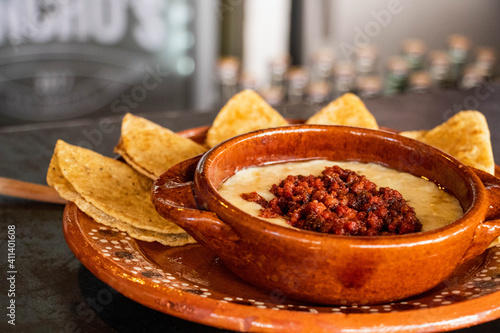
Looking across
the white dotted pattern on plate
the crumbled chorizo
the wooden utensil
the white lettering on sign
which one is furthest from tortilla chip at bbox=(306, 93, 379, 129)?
the white lettering on sign

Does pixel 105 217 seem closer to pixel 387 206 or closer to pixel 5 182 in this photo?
pixel 5 182

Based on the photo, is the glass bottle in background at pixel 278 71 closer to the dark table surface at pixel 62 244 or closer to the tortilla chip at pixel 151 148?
the dark table surface at pixel 62 244

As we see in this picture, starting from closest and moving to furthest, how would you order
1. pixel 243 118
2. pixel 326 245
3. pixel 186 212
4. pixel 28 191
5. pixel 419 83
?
pixel 326 245, pixel 186 212, pixel 28 191, pixel 243 118, pixel 419 83

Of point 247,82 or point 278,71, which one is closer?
point 247,82

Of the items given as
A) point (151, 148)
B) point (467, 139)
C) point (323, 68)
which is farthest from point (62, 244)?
point (323, 68)

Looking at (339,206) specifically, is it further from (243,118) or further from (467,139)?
(243,118)

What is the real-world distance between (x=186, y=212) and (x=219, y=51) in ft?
14.9

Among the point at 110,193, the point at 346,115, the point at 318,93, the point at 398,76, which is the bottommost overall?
the point at 318,93

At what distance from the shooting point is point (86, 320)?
1341mm

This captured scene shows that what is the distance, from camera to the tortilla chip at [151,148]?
1820 mm

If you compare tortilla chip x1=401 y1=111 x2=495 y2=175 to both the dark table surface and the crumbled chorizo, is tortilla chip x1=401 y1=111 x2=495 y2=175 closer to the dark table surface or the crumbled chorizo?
the crumbled chorizo

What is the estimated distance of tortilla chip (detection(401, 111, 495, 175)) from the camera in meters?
1.82

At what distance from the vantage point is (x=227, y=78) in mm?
4906

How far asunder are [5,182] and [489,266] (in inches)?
58.4
